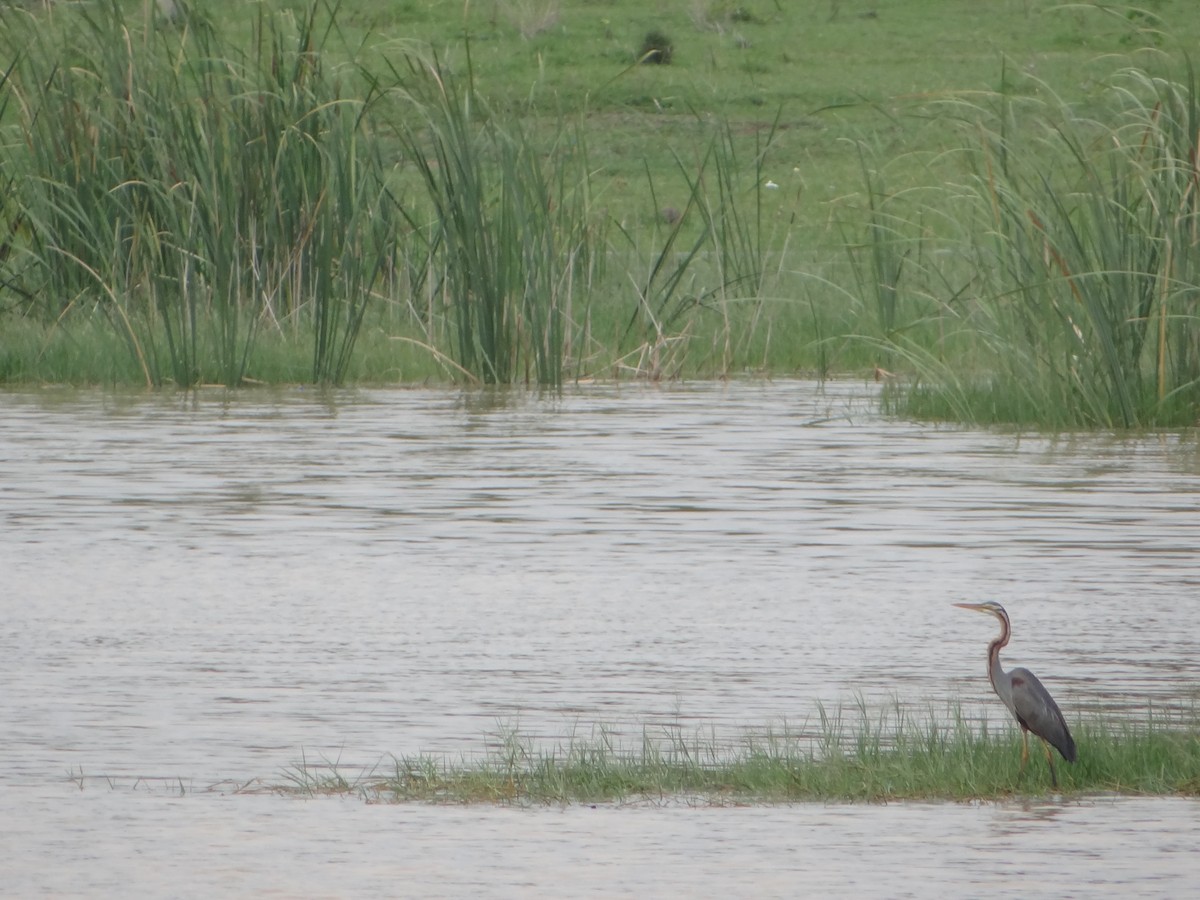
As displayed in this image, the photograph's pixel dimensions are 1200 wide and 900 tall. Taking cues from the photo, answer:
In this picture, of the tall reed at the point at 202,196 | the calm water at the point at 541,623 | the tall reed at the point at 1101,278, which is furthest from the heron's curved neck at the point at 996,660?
the tall reed at the point at 202,196

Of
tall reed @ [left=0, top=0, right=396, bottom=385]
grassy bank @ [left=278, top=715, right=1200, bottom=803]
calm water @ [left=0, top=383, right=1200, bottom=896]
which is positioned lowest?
calm water @ [left=0, top=383, right=1200, bottom=896]

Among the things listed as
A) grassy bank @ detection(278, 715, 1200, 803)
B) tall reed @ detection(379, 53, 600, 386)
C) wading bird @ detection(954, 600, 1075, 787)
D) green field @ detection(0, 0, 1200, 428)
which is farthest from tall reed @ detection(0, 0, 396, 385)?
wading bird @ detection(954, 600, 1075, 787)

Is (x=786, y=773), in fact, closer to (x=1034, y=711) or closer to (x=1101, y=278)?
(x=1034, y=711)

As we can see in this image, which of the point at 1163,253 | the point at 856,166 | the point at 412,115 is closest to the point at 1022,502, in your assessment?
the point at 1163,253

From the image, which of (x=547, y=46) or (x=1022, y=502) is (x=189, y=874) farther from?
(x=547, y=46)

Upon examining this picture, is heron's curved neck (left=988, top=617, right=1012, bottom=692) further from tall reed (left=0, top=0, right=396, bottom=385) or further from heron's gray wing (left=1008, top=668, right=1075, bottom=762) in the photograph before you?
tall reed (left=0, top=0, right=396, bottom=385)

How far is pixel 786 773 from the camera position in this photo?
150 inches

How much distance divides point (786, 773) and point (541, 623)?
5.52 feet

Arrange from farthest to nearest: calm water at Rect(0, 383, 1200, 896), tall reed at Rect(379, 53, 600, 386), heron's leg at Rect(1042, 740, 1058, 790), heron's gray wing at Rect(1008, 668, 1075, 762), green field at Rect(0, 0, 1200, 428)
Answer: tall reed at Rect(379, 53, 600, 386)
green field at Rect(0, 0, 1200, 428)
heron's leg at Rect(1042, 740, 1058, 790)
heron's gray wing at Rect(1008, 668, 1075, 762)
calm water at Rect(0, 383, 1200, 896)

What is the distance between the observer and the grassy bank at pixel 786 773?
3.80m

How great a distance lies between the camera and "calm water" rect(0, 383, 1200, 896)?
346 centimetres

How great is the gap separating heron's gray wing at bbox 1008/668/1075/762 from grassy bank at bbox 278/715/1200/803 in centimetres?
13

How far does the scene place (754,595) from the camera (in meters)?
5.76

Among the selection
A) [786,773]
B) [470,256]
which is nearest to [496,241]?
[470,256]
